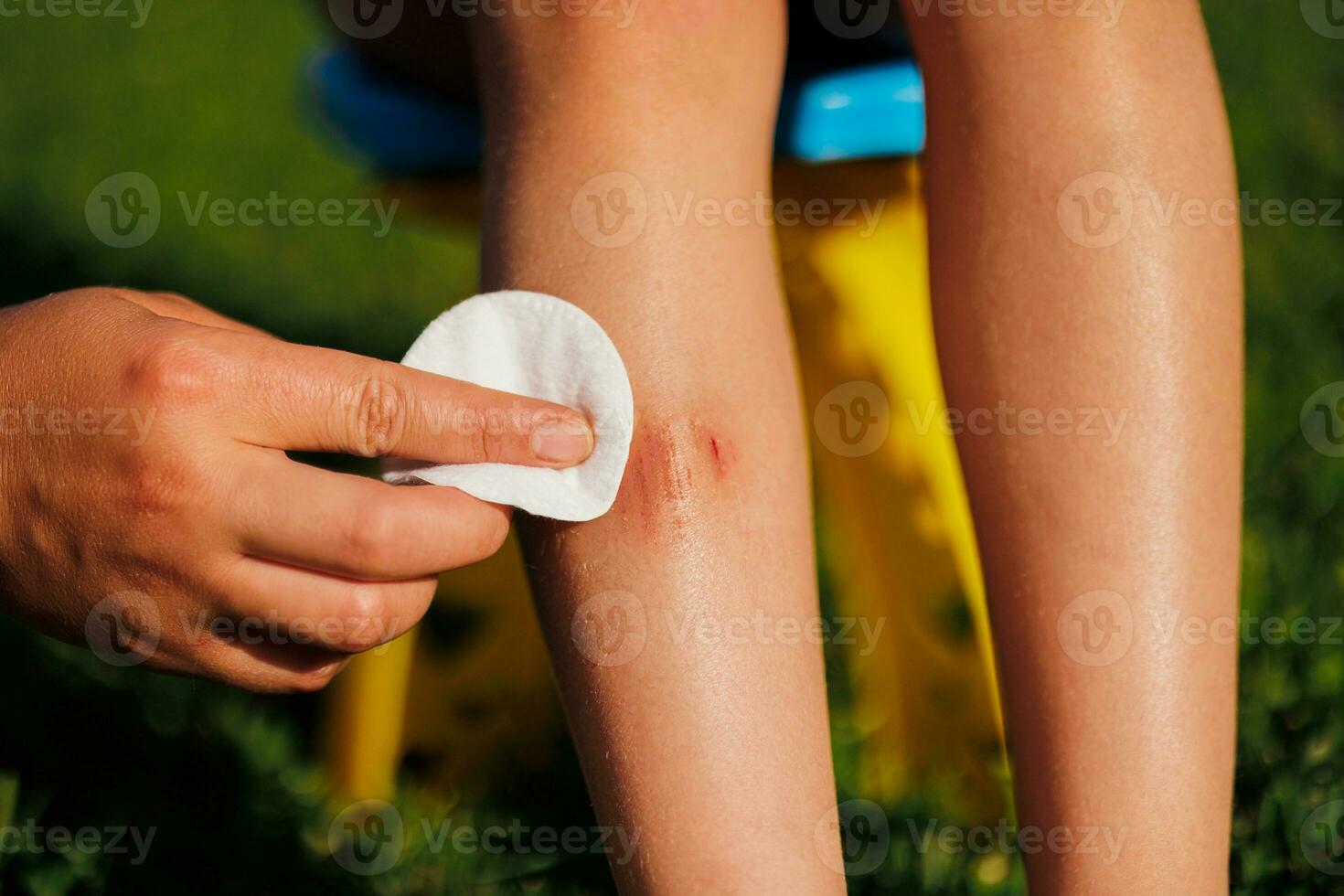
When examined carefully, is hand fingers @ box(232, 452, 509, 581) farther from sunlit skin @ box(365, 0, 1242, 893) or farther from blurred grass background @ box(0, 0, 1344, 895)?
blurred grass background @ box(0, 0, 1344, 895)

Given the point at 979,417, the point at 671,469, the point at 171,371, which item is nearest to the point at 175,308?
the point at 171,371

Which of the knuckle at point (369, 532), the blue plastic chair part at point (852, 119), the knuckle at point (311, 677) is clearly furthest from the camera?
the blue plastic chair part at point (852, 119)

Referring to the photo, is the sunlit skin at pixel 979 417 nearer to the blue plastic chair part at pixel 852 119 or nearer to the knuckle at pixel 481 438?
the knuckle at pixel 481 438

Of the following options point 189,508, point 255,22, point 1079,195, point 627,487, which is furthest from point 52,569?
point 255,22

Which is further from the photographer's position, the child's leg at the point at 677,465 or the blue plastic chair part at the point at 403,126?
the blue plastic chair part at the point at 403,126

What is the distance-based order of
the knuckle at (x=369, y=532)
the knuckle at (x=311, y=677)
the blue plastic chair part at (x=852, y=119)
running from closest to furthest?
the knuckle at (x=369, y=532) < the knuckle at (x=311, y=677) < the blue plastic chair part at (x=852, y=119)

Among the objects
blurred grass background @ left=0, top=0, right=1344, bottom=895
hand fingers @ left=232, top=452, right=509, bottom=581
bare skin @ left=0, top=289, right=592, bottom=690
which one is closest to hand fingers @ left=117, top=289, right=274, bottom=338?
bare skin @ left=0, top=289, right=592, bottom=690

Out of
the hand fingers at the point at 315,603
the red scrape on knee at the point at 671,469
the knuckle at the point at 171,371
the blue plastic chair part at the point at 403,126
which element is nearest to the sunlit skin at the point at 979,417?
the red scrape on knee at the point at 671,469
